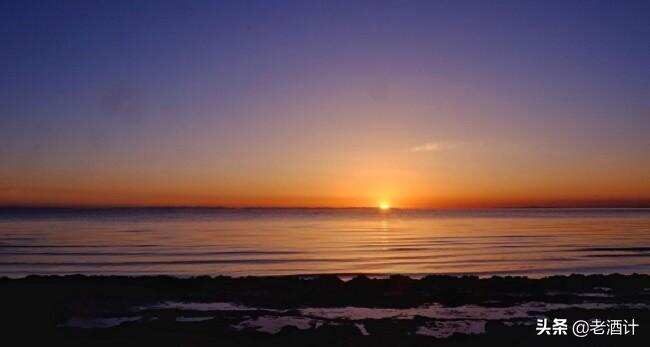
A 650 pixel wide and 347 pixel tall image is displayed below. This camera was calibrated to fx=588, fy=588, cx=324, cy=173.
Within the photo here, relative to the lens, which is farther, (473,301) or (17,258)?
(17,258)

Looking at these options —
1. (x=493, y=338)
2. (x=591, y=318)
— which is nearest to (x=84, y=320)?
(x=493, y=338)

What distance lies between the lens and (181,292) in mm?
18000

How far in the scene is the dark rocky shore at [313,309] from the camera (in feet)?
39.7

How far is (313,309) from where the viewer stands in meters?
15.5

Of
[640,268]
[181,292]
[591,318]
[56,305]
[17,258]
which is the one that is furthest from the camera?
[17,258]

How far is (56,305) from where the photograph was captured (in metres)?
15.6

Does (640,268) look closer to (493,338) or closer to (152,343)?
(493,338)

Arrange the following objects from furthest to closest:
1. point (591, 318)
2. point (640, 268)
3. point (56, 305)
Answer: point (640, 268) → point (56, 305) → point (591, 318)

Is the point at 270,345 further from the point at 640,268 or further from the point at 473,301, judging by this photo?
the point at 640,268

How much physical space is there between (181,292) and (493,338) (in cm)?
987

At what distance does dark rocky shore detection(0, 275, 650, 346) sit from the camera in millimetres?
12086

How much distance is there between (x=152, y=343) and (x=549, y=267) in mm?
20001

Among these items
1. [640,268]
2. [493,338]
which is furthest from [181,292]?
[640,268]

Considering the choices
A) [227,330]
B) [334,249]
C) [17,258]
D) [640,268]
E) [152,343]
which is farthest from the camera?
[334,249]
